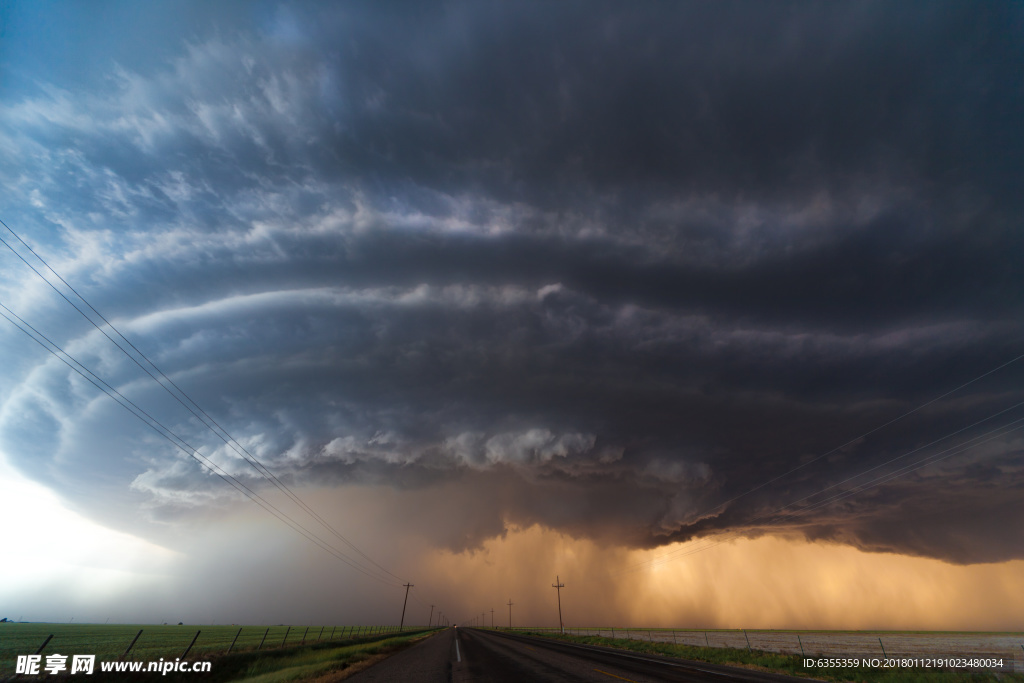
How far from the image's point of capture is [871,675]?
25625 mm

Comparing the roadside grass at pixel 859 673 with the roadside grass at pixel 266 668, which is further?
the roadside grass at pixel 859 673

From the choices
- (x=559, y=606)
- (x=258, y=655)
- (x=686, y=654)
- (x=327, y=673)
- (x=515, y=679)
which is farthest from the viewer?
(x=559, y=606)

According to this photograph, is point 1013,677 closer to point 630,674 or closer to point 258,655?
point 630,674

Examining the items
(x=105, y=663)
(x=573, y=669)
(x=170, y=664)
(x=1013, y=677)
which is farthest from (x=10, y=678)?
(x=1013, y=677)

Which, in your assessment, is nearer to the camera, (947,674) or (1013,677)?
(1013,677)

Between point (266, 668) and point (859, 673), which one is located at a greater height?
point (859, 673)

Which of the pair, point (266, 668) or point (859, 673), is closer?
point (859, 673)

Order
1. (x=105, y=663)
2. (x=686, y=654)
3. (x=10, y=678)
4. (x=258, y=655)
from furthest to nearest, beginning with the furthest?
(x=686, y=654)
(x=258, y=655)
(x=105, y=663)
(x=10, y=678)

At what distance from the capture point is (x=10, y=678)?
18859mm

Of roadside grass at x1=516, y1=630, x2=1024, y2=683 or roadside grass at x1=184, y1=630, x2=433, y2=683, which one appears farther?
roadside grass at x1=516, y1=630, x2=1024, y2=683

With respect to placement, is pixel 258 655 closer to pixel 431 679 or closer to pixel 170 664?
pixel 170 664

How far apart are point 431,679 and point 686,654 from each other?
1285 inches

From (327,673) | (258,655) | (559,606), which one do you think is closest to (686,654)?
(327,673)

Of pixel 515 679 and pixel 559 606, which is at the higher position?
pixel 559 606
